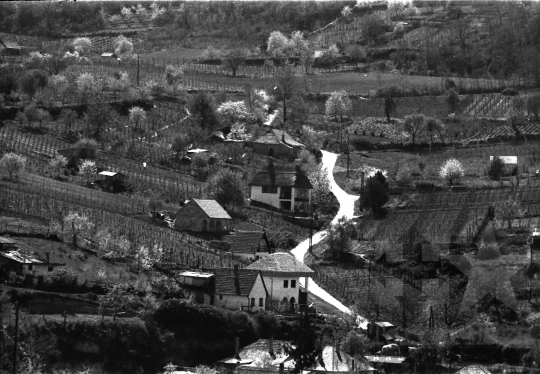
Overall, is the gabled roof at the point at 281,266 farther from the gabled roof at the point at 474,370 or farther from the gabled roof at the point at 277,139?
the gabled roof at the point at 277,139

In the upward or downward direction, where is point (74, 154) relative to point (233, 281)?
upward

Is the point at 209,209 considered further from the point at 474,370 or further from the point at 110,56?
the point at 110,56

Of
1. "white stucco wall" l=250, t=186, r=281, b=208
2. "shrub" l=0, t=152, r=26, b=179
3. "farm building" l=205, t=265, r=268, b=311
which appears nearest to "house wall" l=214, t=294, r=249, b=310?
"farm building" l=205, t=265, r=268, b=311

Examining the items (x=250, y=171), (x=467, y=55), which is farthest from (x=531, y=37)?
(x=250, y=171)

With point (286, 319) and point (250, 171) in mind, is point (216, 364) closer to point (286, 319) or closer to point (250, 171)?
point (286, 319)

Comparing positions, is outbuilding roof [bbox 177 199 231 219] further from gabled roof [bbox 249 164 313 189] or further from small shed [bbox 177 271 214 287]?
small shed [bbox 177 271 214 287]

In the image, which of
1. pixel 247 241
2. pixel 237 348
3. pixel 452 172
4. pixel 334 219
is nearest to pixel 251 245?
pixel 247 241
